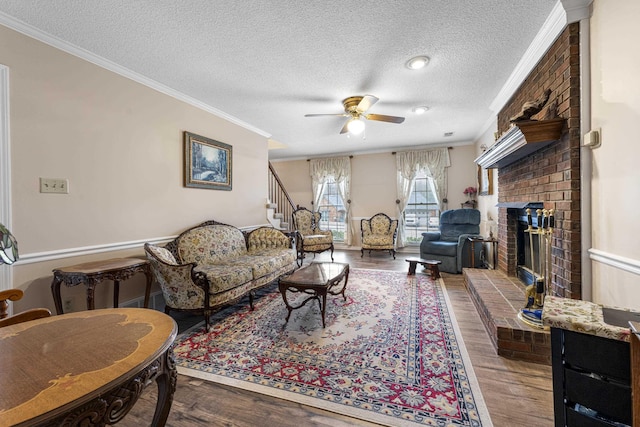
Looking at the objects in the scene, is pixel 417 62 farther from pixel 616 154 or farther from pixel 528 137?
pixel 616 154

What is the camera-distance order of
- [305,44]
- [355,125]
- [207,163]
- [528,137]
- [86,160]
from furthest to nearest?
[207,163] → [355,125] → [86,160] → [305,44] → [528,137]

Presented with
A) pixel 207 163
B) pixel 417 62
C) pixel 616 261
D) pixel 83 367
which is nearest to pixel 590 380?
pixel 616 261

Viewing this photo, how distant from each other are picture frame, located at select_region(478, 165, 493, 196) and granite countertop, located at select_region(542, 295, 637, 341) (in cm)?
357

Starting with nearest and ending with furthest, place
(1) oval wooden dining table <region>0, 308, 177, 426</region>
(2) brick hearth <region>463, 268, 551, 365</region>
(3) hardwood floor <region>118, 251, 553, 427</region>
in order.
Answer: (1) oval wooden dining table <region>0, 308, 177, 426</region> < (3) hardwood floor <region>118, 251, 553, 427</region> < (2) brick hearth <region>463, 268, 551, 365</region>

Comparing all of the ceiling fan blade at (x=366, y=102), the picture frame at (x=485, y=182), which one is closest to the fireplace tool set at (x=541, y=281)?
the ceiling fan blade at (x=366, y=102)

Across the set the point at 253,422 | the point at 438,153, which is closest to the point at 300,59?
the point at 253,422

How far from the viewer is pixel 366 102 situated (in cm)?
303

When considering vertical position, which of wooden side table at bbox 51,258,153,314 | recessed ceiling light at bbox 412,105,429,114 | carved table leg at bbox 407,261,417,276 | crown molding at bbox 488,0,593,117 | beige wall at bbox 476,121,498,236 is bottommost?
carved table leg at bbox 407,261,417,276

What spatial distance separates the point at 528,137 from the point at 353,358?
222cm

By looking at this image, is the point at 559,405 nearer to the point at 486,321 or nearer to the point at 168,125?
the point at 486,321

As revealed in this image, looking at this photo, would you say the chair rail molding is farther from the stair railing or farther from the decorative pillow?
the stair railing

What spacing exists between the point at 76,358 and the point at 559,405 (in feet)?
6.13

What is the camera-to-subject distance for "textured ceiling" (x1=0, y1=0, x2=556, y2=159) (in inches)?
72.1

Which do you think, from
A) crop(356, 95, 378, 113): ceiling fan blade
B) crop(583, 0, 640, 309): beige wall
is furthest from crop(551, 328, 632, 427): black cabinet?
crop(356, 95, 378, 113): ceiling fan blade
